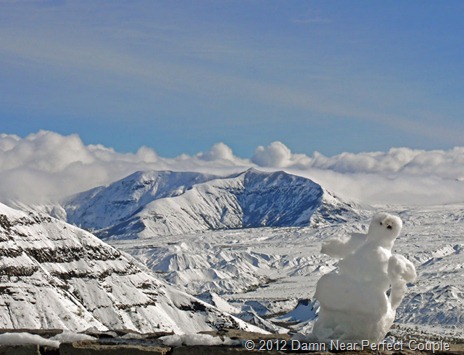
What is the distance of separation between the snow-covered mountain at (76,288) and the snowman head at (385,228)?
89.7m

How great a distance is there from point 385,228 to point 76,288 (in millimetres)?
111546

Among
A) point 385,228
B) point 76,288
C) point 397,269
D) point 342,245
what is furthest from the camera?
point 76,288

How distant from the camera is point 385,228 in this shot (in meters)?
14.4

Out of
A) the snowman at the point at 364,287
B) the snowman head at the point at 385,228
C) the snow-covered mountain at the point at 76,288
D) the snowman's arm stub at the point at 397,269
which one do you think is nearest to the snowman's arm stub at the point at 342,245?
the snowman at the point at 364,287

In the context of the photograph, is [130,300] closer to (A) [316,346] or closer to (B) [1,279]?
(B) [1,279]

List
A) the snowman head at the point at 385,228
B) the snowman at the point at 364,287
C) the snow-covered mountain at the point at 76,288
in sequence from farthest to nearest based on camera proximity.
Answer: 1. the snow-covered mountain at the point at 76,288
2. the snowman head at the point at 385,228
3. the snowman at the point at 364,287

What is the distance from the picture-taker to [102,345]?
13.8m

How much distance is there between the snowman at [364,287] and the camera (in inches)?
526

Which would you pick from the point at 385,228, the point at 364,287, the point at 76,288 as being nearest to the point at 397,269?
the point at 364,287

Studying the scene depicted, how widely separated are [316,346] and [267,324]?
448ft

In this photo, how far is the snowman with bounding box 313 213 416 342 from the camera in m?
13.4

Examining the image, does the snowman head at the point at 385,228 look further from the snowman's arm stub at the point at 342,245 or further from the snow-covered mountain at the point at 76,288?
the snow-covered mountain at the point at 76,288

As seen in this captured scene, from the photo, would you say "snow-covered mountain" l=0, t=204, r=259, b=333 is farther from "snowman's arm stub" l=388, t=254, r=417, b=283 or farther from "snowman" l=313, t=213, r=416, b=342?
"snowman's arm stub" l=388, t=254, r=417, b=283

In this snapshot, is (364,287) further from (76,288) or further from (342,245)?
(76,288)
